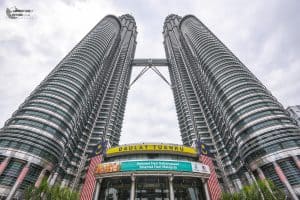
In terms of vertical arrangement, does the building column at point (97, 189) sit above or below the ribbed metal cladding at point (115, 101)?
below

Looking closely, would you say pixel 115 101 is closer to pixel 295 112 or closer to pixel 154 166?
pixel 154 166

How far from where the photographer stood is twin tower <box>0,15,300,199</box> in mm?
42781

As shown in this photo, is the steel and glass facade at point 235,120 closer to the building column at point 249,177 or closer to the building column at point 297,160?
the building column at point 297,160

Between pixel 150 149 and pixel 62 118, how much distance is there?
29.0 m

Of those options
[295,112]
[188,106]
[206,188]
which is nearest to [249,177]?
[206,188]

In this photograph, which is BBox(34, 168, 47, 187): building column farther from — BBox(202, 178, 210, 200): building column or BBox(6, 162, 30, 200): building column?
BBox(202, 178, 210, 200): building column

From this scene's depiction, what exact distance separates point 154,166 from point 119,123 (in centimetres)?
5882

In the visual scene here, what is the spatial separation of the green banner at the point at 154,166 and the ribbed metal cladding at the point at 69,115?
22.5 m

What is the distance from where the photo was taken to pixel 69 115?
56719mm

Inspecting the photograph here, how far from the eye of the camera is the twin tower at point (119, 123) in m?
42.8

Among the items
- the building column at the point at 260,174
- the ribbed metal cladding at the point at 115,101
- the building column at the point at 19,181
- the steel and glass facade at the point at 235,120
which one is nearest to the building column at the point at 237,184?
the steel and glass facade at the point at 235,120

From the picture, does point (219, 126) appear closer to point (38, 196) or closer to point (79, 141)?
point (79, 141)

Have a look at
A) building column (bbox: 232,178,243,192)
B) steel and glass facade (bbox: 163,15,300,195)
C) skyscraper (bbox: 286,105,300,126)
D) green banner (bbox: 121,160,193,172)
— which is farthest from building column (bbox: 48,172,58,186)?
skyscraper (bbox: 286,105,300,126)

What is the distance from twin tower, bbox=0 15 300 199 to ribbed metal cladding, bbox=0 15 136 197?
0.23m
